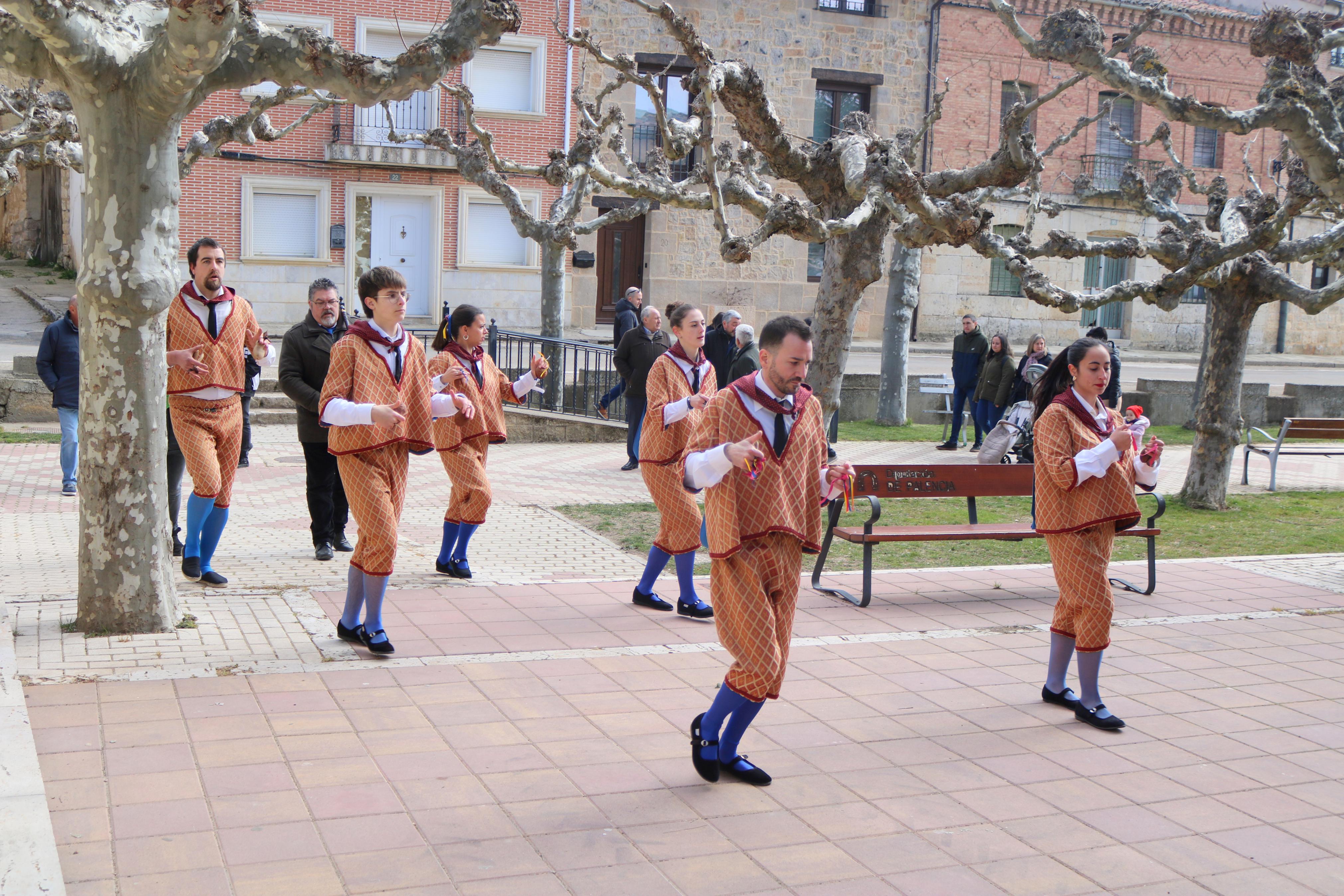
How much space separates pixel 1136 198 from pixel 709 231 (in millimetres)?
16215

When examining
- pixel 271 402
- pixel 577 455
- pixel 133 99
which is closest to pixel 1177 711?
pixel 133 99

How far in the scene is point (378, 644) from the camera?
606 cm

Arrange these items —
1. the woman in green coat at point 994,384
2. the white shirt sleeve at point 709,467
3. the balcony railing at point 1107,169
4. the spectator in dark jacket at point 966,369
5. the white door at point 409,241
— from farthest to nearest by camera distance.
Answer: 1. the balcony railing at point 1107,169
2. the white door at point 409,241
3. the spectator in dark jacket at point 966,369
4. the woman in green coat at point 994,384
5. the white shirt sleeve at point 709,467

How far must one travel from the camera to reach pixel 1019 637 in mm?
7137

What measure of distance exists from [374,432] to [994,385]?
1123 centimetres

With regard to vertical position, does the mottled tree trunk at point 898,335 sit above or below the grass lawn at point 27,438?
above

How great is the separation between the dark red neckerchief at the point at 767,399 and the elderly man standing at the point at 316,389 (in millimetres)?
4163

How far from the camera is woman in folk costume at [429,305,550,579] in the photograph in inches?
305

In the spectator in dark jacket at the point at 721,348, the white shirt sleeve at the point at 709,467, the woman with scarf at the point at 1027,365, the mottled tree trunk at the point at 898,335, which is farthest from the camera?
the mottled tree trunk at the point at 898,335

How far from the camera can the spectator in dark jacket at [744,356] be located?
12173 millimetres

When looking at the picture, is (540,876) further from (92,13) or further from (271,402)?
(271,402)

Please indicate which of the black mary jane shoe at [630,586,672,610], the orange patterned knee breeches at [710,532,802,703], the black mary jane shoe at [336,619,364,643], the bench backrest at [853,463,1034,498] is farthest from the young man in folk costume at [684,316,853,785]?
the bench backrest at [853,463,1034,498]

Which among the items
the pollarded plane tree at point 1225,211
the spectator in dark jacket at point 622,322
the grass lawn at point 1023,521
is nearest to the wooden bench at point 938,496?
the grass lawn at point 1023,521

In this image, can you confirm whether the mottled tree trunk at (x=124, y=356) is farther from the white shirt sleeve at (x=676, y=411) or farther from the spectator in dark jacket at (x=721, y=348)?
the spectator in dark jacket at (x=721, y=348)
